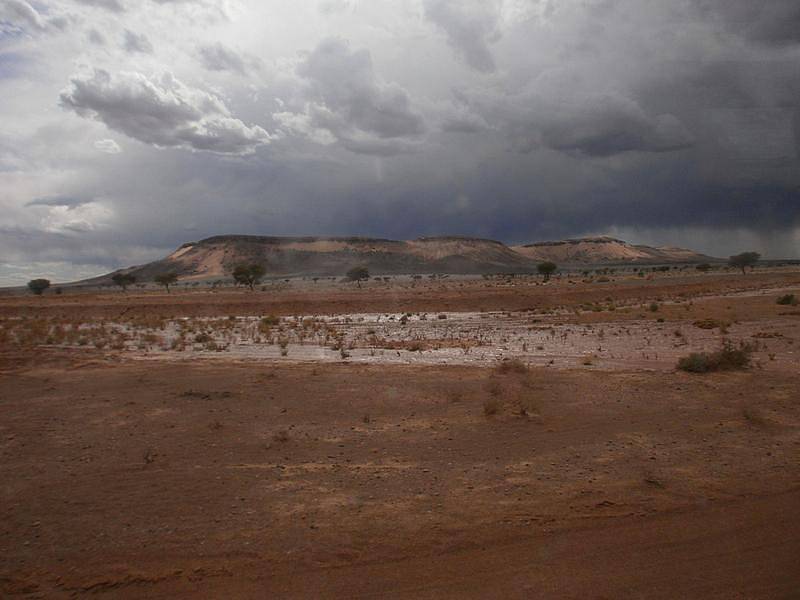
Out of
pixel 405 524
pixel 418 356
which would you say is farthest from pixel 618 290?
pixel 405 524

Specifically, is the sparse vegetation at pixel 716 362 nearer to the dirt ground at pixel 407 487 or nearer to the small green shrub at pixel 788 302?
the dirt ground at pixel 407 487

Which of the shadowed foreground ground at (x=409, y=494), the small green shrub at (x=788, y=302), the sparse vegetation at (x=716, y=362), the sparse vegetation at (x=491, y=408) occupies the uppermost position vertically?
the small green shrub at (x=788, y=302)

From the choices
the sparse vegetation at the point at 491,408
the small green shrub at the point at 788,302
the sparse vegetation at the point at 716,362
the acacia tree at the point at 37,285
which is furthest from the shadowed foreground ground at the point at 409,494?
the acacia tree at the point at 37,285

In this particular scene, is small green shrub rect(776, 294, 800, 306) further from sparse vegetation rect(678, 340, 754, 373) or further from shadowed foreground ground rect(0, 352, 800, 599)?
shadowed foreground ground rect(0, 352, 800, 599)

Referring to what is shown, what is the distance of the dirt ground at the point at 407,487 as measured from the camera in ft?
20.2

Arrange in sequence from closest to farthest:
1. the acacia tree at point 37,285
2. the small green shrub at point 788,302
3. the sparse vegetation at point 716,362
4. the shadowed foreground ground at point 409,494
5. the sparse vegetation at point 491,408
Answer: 1. the shadowed foreground ground at point 409,494
2. the sparse vegetation at point 491,408
3. the sparse vegetation at point 716,362
4. the small green shrub at point 788,302
5. the acacia tree at point 37,285

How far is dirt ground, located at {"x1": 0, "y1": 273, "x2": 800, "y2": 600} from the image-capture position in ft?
20.2

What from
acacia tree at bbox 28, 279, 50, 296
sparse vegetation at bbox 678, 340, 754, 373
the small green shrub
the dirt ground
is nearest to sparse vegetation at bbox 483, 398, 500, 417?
the dirt ground

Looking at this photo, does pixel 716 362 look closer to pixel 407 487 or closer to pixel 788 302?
pixel 407 487

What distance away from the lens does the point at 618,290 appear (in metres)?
60.4

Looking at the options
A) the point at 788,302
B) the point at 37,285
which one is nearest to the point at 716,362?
the point at 788,302

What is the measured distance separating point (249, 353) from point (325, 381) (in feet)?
29.4

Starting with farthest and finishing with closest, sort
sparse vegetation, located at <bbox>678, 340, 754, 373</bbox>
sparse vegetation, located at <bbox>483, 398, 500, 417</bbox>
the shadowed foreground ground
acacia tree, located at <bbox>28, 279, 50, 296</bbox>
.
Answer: acacia tree, located at <bbox>28, 279, 50, 296</bbox>
sparse vegetation, located at <bbox>678, 340, 754, 373</bbox>
sparse vegetation, located at <bbox>483, 398, 500, 417</bbox>
the shadowed foreground ground

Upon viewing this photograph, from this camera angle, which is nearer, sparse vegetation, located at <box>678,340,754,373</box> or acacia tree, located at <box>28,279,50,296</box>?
sparse vegetation, located at <box>678,340,754,373</box>
